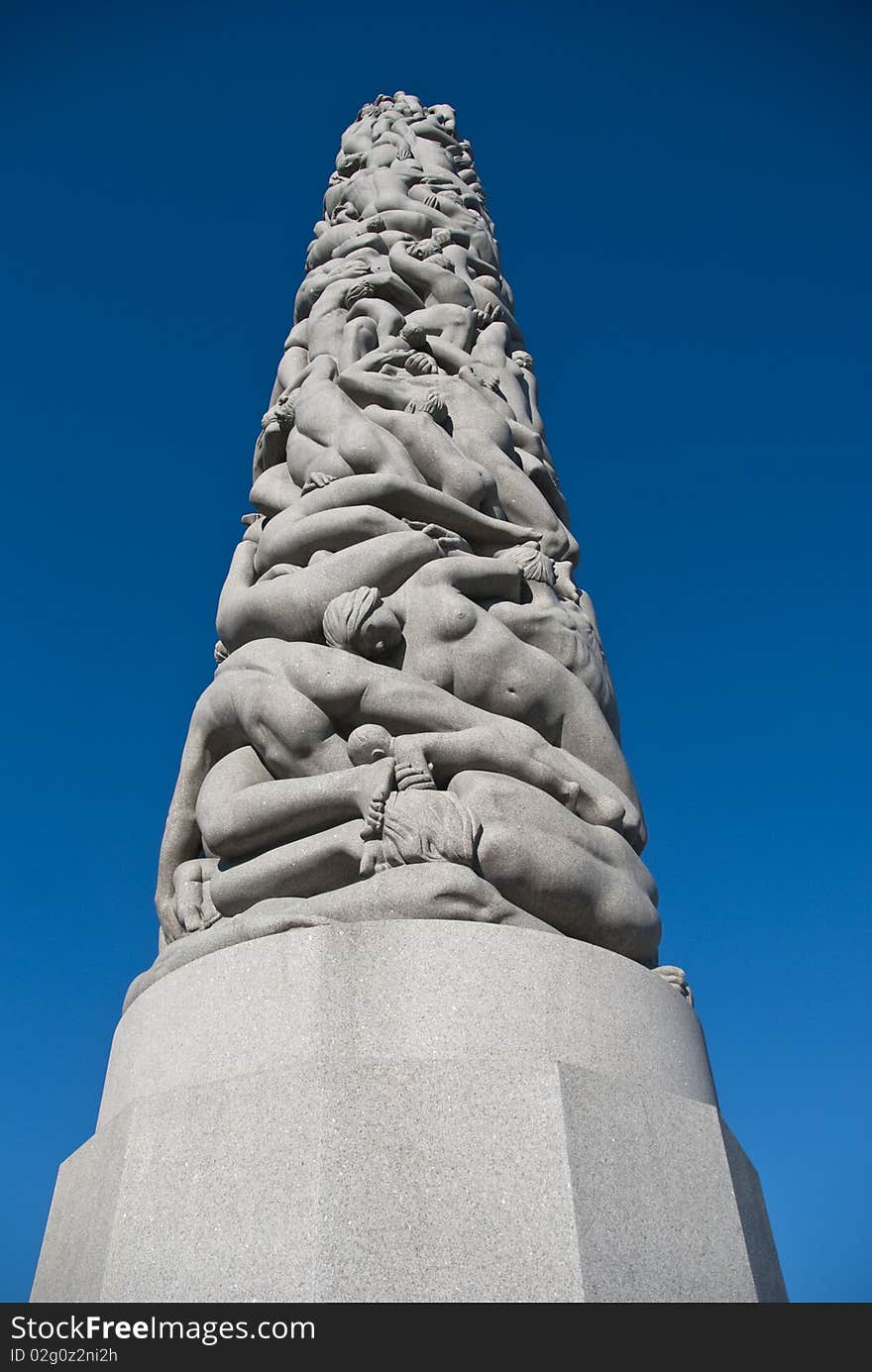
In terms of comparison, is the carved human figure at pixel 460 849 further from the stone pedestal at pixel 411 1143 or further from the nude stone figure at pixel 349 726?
the stone pedestal at pixel 411 1143

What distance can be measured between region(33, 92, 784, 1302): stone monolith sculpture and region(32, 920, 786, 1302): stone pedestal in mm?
11

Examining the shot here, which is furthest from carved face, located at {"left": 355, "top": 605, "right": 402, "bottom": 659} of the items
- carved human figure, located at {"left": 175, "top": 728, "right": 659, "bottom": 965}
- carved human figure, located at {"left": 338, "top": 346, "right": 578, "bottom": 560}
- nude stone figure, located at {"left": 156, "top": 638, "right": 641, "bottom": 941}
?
carved human figure, located at {"left": 338, "top": 346, "right": 578, "bottom": 560}

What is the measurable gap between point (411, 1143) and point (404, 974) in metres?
0.68

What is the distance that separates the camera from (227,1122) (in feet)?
12.9

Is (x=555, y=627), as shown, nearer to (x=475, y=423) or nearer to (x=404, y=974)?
(x=475, y=423)

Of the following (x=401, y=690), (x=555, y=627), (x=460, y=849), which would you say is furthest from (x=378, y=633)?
(x=460, y=849)

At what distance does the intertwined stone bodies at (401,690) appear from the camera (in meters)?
4.82

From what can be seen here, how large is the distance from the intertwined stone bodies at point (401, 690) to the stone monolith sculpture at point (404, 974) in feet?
0.06

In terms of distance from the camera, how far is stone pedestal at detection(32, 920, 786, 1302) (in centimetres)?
358

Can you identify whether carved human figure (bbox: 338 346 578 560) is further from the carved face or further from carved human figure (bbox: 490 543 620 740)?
the carved face

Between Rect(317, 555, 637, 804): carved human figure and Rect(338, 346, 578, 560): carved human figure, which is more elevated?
Rect(338, 346, 578, 560): carved human figure

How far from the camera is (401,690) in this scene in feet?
17.8
